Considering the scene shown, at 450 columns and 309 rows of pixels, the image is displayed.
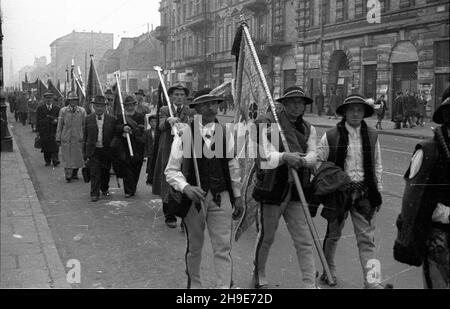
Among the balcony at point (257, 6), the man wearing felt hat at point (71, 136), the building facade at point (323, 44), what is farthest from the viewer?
the balcony at point (257, 6)

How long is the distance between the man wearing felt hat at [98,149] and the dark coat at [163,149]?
5.19 feet

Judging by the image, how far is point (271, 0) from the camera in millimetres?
32719

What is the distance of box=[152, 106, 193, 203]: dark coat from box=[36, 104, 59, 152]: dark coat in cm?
603

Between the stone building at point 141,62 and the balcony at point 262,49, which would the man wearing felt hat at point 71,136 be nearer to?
the balcony at point 262,49

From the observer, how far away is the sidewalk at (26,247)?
184 inches

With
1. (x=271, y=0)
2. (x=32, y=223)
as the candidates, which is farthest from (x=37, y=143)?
(x=271, y=0)

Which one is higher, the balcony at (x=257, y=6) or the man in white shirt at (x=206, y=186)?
the balcony at (x=257, y=6)

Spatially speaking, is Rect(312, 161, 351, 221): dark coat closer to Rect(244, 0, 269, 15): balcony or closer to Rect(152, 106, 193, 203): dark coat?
Rect(152, 106, 193, 203): dark coat

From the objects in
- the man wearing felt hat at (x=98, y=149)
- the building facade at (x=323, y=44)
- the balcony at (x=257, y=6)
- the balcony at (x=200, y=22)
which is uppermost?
the balcony at (x=257, y=6)

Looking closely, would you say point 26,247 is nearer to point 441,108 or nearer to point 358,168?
point 358,168

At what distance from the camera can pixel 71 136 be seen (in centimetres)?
1105

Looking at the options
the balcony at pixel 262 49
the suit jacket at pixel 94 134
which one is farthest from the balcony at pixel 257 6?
the suit jacket at pixel 94 134

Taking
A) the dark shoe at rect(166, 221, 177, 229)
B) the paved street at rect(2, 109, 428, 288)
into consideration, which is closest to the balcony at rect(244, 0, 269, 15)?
the paved street at rect(2, 109, 428, 288)

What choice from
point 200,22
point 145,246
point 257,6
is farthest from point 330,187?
point 200,22
